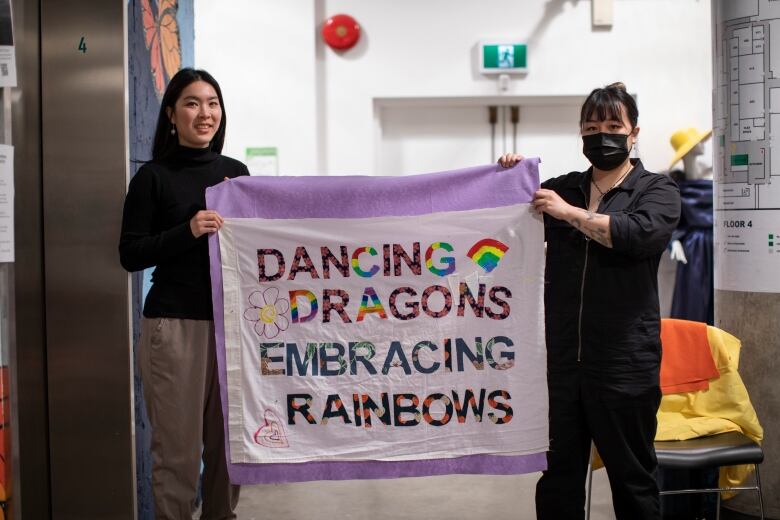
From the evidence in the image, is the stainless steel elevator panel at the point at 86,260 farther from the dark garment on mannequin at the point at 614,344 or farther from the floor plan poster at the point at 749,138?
the floor plan poster at the point at 749,138

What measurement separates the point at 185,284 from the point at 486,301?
36.3 inches

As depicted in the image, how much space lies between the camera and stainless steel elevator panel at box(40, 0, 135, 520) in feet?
9.05

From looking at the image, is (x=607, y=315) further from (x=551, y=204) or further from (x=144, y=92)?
(x=144, y=92)

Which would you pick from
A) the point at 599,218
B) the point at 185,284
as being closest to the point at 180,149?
the point at 185,284

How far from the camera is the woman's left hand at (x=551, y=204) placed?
2.38 meters

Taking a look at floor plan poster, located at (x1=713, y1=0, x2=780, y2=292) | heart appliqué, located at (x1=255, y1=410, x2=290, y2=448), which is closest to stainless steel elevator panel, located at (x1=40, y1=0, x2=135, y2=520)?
heart appliqué, located at (x1=255, y1=410, x2=290, y2=448)

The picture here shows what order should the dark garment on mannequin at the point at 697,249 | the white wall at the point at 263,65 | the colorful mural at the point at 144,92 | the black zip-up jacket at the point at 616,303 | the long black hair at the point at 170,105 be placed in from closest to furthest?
the black zip-up jacket at the point at 616,303 → the long black hair at the point at 170,105 → the colorful mural at the point at 144,92 → the dark garment on mannequin at the point at 697,249 → the white wall at the point at 263,65

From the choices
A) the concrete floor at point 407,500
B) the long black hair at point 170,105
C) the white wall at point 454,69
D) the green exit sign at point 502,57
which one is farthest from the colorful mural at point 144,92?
the green exit sign at point 502,57

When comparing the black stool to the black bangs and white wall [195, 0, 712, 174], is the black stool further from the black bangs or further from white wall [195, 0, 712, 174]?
white wall [195, 0, 712, 174]

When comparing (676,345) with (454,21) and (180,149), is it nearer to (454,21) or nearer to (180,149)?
(180,149)

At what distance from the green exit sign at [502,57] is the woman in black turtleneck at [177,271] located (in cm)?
332

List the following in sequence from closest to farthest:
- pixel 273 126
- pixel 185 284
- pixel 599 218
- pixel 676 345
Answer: pixel 599 218, pixel 185 284, pixel 676 345, pixel 273 126

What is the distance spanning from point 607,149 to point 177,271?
4.34 feet

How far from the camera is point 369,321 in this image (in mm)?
2615
